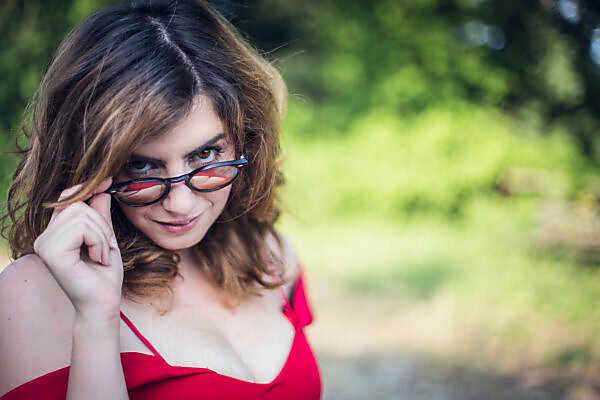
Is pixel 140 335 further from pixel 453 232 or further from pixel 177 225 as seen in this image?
pixel 453 232

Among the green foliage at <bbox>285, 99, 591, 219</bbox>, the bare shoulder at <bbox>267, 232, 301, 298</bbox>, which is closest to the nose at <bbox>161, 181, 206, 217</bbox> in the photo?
the bare shoulder at <bbox>267, 232, 301, 298</bbox>

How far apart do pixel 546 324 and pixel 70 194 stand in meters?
5.13

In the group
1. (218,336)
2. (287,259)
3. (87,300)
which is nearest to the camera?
(87,300)

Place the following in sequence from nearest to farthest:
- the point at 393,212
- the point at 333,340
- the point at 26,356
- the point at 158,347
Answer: the point at 26,356, the point at 158,347, the point at 333,340, the point at 393,212

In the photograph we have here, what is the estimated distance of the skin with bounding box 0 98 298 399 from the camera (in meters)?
1.14

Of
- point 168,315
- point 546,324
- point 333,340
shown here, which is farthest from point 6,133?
point 546,324

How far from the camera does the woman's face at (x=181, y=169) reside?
4.37 feet

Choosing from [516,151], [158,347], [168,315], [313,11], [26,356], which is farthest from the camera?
[313,11]

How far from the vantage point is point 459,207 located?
27.0 ft

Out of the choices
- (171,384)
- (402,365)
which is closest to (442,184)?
(402,365)

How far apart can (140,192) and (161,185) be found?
6 cm

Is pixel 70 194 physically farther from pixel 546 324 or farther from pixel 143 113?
pixel 546 324

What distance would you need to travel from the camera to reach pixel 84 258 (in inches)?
47.7

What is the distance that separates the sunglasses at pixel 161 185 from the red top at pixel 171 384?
1.14 ft
